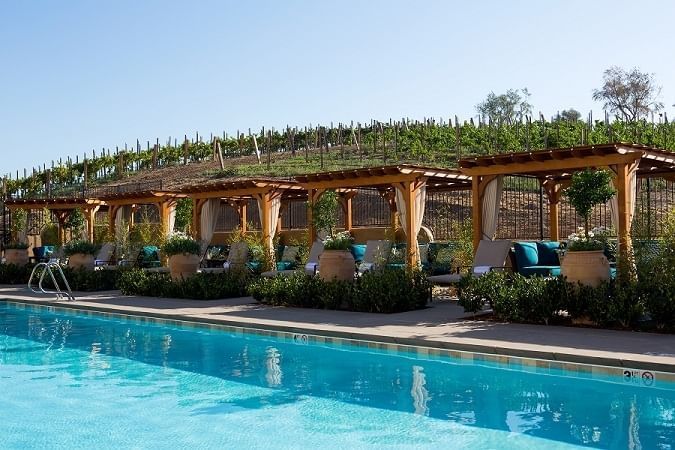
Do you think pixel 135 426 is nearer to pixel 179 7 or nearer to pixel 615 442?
pixel 615 442

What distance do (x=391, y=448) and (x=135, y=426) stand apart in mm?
2146

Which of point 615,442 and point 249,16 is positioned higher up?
point 249,16

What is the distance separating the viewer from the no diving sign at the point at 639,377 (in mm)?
6203

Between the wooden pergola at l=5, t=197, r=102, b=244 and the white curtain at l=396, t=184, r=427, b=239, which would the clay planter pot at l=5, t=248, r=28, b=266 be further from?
the white curtain at l=396, t=184, r=427, b=239

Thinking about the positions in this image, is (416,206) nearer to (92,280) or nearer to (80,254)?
(92,280)

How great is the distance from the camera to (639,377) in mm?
6266

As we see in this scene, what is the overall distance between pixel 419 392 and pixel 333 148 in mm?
35230

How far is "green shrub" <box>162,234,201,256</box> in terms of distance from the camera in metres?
14.6

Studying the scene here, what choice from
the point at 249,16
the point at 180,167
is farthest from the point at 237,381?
the point at 180,167

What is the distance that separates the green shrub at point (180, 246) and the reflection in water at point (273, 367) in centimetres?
613

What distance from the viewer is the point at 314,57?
14891 millimetres

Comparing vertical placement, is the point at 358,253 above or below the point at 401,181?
below

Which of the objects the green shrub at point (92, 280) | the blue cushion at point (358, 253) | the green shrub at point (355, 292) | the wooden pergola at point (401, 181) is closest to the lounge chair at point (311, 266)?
the green shrub at point (355, 292)

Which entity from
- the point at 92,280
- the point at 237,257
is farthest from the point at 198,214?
the point at 237,257
